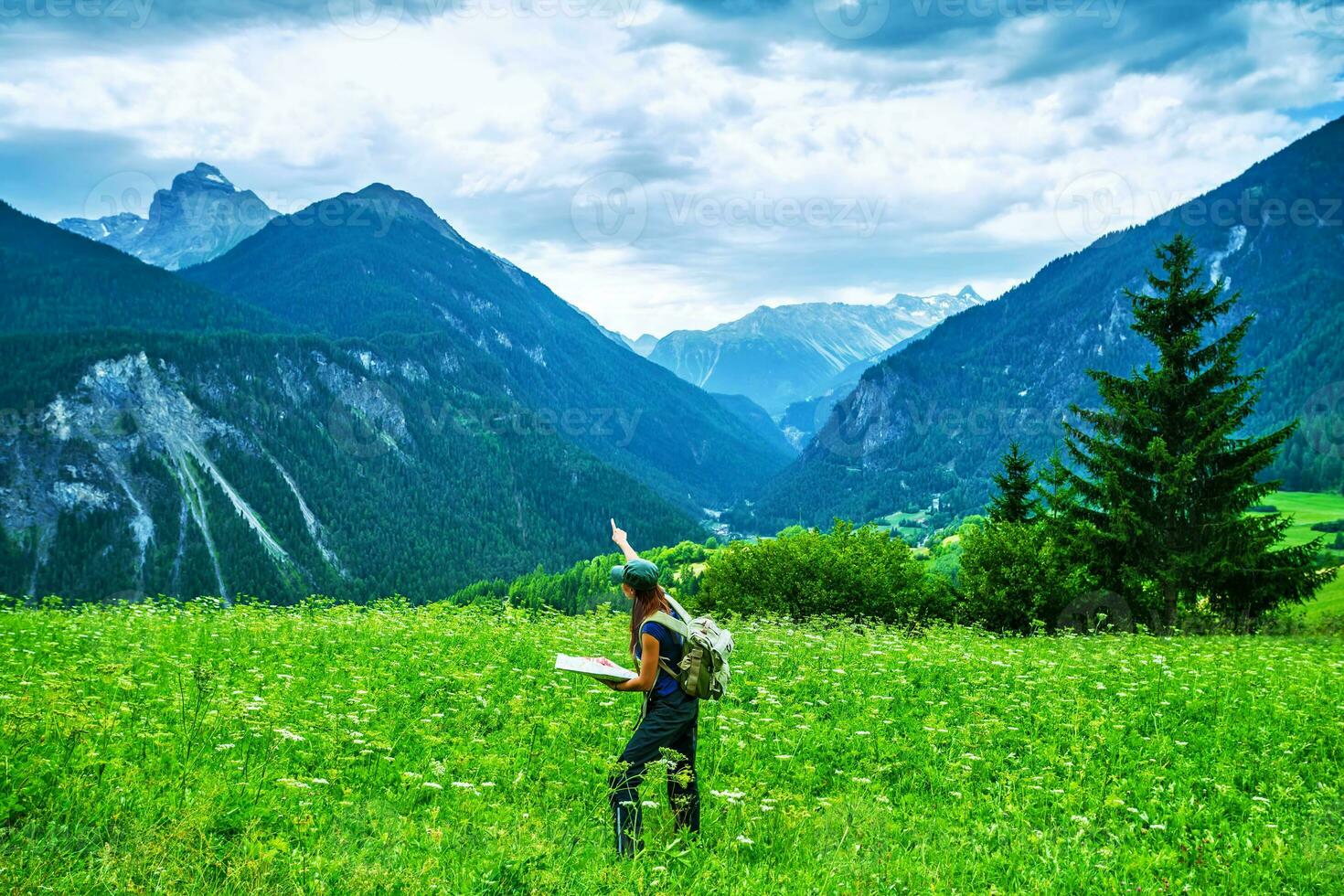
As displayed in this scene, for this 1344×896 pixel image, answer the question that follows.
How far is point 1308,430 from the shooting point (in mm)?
192250

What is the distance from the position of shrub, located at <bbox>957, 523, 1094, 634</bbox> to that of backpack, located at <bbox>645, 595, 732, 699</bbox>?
26.4 meters

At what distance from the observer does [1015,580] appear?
32.1 metres

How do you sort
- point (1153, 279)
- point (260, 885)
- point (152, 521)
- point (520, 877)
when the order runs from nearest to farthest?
point (260, 885), point (520, 877), point (1153, 279), point (152, 521)

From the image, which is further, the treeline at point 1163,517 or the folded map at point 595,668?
the treeline at point 1163,517

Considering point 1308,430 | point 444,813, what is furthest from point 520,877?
point 1308,430

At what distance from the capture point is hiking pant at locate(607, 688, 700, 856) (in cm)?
676

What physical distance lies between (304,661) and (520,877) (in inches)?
281

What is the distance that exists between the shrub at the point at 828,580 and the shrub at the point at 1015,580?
8.49 feet

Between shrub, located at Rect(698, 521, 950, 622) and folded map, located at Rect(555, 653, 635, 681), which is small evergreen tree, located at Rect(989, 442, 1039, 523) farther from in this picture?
folded map, located at Rect(555, 653, 635, 681)

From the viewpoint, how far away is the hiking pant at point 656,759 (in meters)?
6.76

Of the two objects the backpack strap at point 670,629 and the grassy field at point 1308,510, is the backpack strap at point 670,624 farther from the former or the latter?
the grassy field at point 1308,510

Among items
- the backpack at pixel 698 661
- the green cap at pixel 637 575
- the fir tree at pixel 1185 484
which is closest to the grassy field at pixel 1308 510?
the fir tree at pixel 1185 484

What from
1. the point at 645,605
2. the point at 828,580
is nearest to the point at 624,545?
the point at 645,605

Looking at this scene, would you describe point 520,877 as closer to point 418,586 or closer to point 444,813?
point 444,813
